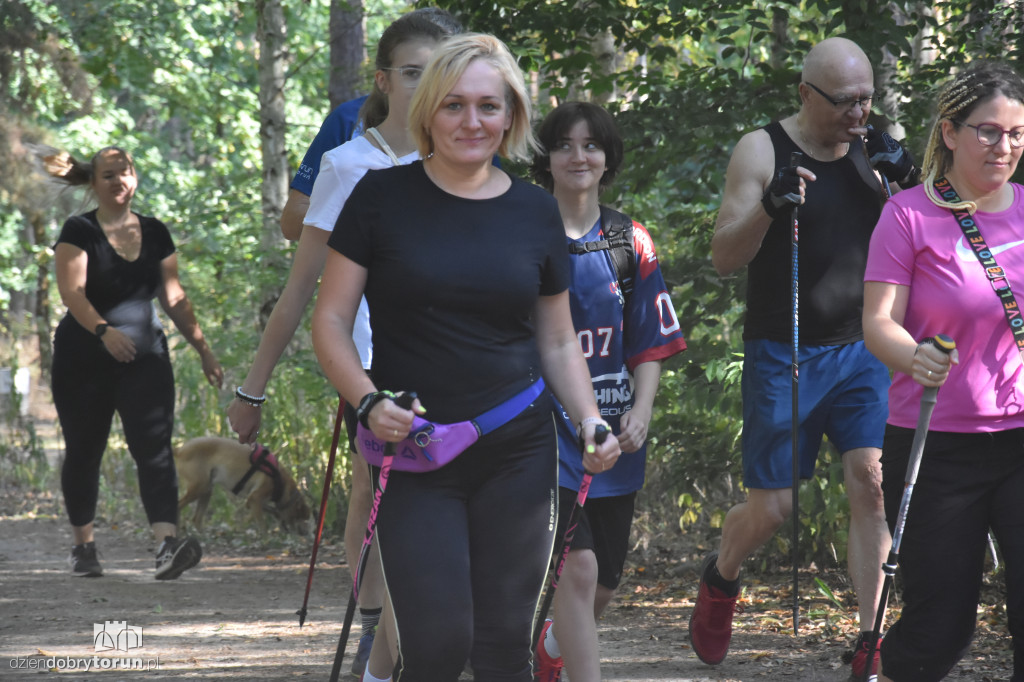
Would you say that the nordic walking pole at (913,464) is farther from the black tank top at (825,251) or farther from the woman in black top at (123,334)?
the woman in black top at (123,334)

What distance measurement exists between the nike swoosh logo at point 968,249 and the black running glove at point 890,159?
1.15 meters

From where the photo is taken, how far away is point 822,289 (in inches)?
169

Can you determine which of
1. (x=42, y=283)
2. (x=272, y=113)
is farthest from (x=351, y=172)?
(x=42, y=283)

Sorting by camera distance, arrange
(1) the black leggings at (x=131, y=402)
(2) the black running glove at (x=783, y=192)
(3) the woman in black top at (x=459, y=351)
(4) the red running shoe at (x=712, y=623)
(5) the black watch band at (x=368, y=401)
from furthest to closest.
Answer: (1) the black leggings at (x=131, y=402) → (4) the red running shoe at (x=712, y=623) → (2) the black running glove at (x=783, y=192) → (3) the woman in black top at (x=459, y=351) → (5) the black watch band at (x=368, y=401)

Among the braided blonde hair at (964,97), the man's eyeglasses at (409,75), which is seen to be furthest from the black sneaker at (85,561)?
the braided blonde hair at (964,97)

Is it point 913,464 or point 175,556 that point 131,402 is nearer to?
point 175,556

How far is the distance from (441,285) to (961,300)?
1.43 m

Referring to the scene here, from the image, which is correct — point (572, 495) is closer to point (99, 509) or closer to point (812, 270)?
point (812, 270)

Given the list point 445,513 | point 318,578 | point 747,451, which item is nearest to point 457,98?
point 445,513

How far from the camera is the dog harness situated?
27.0 feet

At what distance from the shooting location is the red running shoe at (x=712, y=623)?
15.3 feet

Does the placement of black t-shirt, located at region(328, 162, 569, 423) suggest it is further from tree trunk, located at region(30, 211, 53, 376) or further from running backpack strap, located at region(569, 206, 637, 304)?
tree trunk, located at region(30, 211, 53, 376)

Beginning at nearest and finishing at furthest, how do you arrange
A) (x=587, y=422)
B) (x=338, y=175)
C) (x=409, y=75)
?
(x=587, y=422) → (x=338, y=175) → (x=409, y=75)

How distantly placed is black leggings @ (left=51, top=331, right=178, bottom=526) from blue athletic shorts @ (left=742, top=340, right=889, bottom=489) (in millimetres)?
3491
